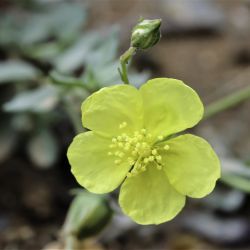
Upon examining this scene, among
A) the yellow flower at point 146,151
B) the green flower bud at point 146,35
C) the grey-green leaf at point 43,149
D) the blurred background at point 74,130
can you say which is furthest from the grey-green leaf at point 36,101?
the green flower bud at point 146,35

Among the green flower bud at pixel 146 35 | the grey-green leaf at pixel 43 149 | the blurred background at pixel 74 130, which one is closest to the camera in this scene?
the green flower bud at pixel 146 35

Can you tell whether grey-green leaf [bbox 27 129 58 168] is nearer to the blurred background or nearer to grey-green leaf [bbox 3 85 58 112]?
the blurred background

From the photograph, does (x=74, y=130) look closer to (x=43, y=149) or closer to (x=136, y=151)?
(x=43, y=149)

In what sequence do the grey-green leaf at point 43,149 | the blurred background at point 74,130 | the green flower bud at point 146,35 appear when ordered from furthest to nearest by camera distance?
the grey-green leaf at point 43,149
the blurred background at point 74,130
the green flower bud at point 146,35

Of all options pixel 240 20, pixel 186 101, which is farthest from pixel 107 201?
pixel 240 20

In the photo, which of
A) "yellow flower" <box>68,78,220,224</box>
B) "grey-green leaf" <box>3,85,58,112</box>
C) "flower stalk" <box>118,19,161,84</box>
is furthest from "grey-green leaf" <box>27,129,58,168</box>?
"flower stalk" <box>118,19,161,84</box>

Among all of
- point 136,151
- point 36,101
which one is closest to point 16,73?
point 36,101

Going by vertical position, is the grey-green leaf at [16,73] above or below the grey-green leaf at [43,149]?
above

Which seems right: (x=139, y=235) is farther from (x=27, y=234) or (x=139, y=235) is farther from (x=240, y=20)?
(x=240, y=20)

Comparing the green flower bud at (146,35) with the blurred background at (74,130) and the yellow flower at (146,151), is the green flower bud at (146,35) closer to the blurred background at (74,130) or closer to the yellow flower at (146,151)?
the yellow flower at (146,151)

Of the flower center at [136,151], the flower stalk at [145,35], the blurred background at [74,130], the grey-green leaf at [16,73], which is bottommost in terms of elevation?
the blurred background at [74,130]

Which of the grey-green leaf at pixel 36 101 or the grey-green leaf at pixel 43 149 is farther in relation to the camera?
the grey-green leaf at pixel 43 149
